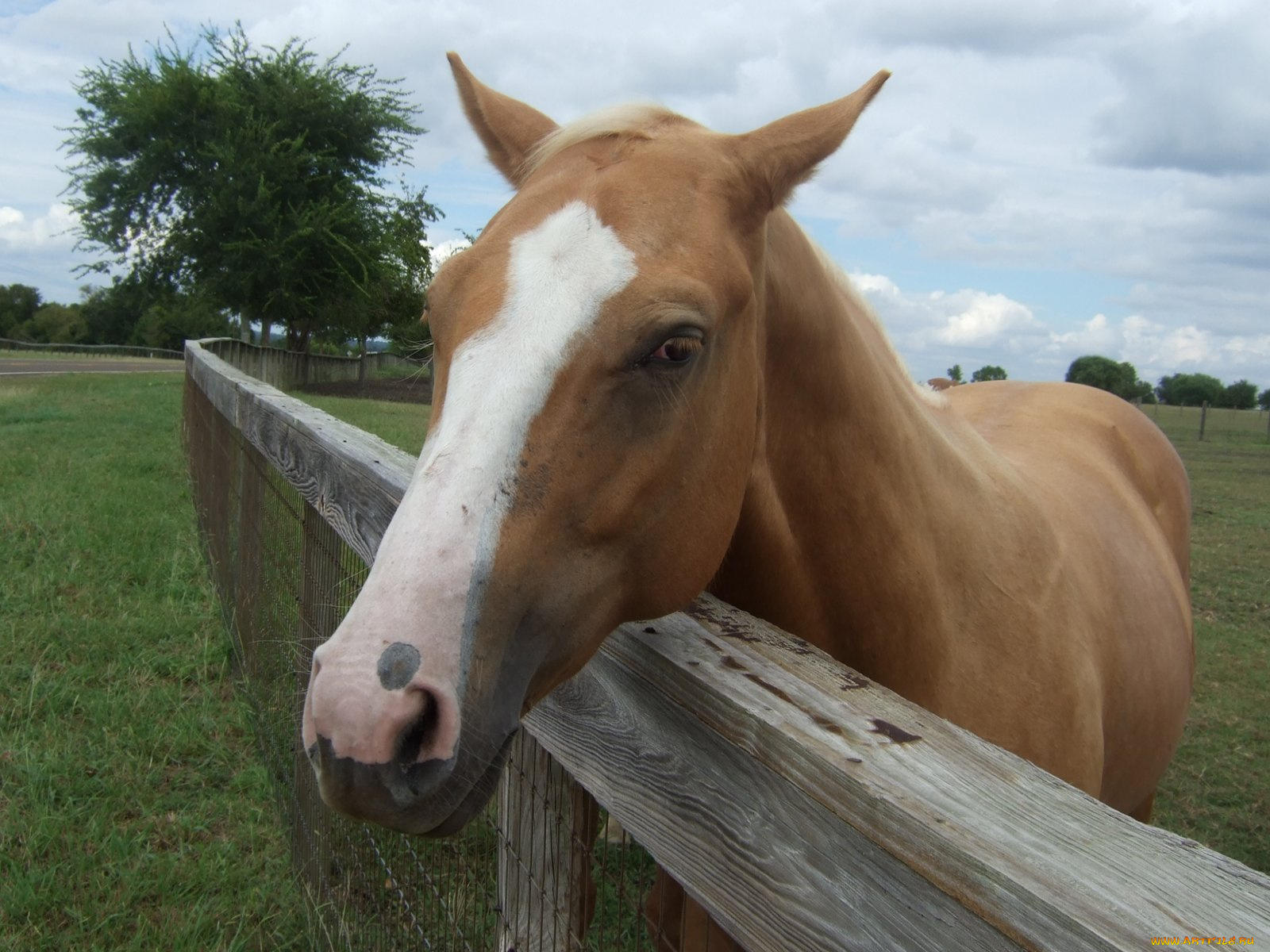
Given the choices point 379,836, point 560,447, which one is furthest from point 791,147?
point 379,836

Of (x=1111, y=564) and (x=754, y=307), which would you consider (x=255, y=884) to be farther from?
(x=1111, y=564)

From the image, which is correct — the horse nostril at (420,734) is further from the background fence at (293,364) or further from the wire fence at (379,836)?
the background fence at (293,364)

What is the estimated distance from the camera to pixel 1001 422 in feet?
12.6

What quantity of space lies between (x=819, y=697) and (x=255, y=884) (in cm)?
266

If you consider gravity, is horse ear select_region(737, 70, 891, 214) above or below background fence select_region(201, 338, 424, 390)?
above

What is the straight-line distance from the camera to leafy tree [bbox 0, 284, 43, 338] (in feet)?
231

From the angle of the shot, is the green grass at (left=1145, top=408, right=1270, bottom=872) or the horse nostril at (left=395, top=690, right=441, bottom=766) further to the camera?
the green grass at (left=1145, top=408, right=1270, bottom=872)

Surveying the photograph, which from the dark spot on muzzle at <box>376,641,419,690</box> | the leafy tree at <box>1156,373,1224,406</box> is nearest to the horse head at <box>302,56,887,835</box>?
the dark spot on muzzle at <box>376,641,419,690</box>

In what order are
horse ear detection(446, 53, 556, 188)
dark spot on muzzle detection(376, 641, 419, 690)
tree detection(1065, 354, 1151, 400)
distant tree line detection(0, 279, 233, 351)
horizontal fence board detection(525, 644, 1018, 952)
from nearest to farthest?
horizontal fence board detection(525, 644, 1018, 952) < dark spot on muzzle detection(376, 641, 419, 690) < horse ear detection(446, 53, 556, 188) < tree detection(1065, 354, 1151, 400) < distant tree line detection(0, 279, 233, 351)

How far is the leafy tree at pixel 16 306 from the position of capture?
70.4 metres

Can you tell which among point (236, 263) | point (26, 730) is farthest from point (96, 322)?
point (26, 730)

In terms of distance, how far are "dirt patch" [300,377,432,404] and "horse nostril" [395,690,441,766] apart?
18.6 m

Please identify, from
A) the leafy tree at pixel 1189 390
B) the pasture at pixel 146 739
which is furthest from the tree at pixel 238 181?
the leafy tree at pixel 1189 390

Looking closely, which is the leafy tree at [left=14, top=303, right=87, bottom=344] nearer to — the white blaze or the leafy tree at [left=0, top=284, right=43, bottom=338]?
the leafy tree at [left=0, top=284, right=43, bottom=338]
